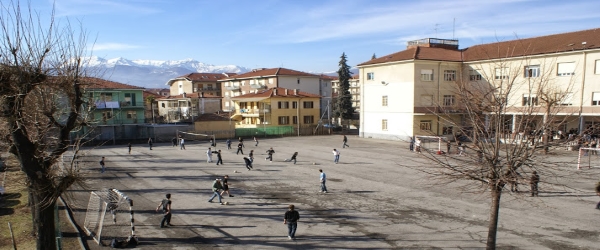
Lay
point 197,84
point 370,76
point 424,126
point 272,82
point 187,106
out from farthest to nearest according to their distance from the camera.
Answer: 1. point 197,84
2. point 272,82
3. point 187,106
4. point 370,76
5. point 424,126

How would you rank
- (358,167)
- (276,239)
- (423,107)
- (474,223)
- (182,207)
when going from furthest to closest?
(423,107) → (358,167) → (182,207) → (474,223) → (276,239)

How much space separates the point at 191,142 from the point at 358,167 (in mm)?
24120

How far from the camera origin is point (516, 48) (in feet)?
125

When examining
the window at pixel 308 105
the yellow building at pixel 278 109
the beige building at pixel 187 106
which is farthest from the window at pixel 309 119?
the beige building at pixel 187 106

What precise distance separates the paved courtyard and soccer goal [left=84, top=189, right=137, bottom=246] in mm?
435

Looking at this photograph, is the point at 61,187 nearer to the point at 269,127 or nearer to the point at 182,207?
the point at 182,207

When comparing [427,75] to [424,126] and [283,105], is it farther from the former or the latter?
[283,105]

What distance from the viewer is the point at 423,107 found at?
4241cm

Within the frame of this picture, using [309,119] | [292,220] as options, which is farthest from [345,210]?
[309,119]

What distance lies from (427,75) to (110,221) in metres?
37.0

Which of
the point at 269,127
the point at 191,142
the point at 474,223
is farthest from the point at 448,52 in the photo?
the point at 474,223

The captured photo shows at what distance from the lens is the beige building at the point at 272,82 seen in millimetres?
68000

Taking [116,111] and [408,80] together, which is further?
[116,111]

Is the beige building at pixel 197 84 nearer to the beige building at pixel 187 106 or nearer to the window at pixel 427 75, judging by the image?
the beige building at pixel 187 106
